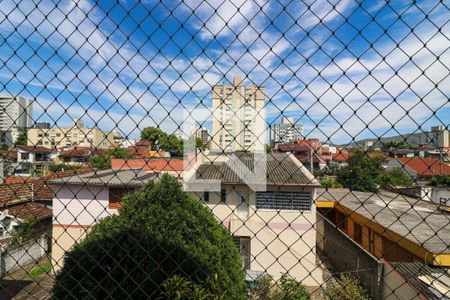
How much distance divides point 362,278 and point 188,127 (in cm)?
598

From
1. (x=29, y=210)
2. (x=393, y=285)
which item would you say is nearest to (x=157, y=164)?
(x=393, y=285)

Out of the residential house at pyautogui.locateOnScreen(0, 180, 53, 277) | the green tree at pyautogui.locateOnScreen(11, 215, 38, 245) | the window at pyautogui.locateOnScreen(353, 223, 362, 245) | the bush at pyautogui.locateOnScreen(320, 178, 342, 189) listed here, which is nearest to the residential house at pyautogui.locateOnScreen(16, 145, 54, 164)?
the bush at pyautogui.locateOnScreen(320, 178, 342, 189)

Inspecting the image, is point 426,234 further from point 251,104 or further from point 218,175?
point 251,104

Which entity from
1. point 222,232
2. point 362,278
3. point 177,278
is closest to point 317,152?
point 177,278

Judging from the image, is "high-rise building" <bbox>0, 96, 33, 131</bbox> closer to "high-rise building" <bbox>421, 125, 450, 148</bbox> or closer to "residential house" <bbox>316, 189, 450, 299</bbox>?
"high-rise building" <bbox>421, 125, 450, 148</bbox>

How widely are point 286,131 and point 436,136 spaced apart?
1.75 ft

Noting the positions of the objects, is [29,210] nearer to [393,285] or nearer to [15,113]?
[15,113]

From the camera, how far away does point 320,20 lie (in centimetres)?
114

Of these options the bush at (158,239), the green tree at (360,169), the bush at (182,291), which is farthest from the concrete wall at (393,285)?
the bush at (182,291)

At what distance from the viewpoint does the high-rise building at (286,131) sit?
48.8 inches

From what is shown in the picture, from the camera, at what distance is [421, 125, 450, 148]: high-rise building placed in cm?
107

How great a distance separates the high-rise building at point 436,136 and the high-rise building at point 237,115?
0.59m

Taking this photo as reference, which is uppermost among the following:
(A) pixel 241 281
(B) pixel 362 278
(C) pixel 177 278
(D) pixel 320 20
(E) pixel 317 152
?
(D) pixel 320 20

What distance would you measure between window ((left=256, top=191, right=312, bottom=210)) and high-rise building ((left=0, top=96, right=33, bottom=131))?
19.6ft
